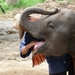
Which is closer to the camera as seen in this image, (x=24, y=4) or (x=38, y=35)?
(x=38, y=35)

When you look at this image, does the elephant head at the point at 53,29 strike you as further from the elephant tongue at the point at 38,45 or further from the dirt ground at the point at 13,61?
the dirt ground at the point at 13,61

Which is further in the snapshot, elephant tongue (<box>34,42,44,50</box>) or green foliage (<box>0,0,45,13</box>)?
green foliage (<box>0,0,45,13</box>)

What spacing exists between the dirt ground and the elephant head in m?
2.70

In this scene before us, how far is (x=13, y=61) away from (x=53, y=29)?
4015 mm

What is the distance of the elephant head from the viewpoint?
A: 2.63m

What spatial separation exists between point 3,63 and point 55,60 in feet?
10.3

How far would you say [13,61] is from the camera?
660 centimetres

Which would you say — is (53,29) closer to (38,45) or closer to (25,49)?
(38,45)

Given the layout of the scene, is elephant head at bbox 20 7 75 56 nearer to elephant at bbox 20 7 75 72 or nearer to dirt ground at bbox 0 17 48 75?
elephant at bbox 20 7 75 72

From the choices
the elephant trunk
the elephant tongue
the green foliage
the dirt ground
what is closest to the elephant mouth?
the elephant tongue

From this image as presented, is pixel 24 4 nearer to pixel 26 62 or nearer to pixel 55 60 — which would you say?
pixel 26 62

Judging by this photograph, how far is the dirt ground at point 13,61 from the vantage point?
552cm

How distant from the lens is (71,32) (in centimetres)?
263

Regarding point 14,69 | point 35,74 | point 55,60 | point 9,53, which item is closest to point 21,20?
point 55,60
